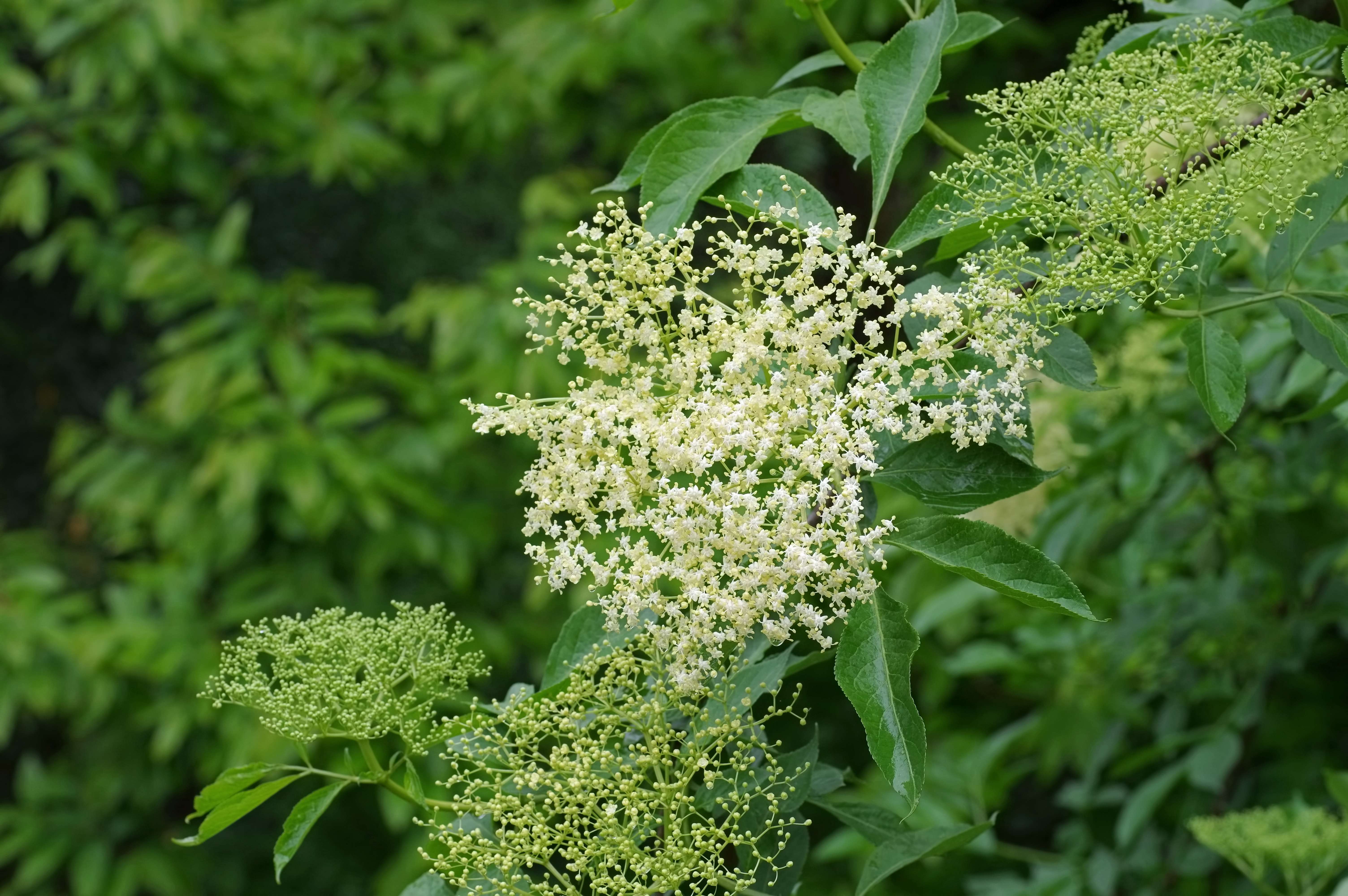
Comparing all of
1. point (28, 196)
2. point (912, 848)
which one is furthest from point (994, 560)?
point (28, 196)

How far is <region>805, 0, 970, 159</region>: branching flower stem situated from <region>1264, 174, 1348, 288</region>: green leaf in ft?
0.74

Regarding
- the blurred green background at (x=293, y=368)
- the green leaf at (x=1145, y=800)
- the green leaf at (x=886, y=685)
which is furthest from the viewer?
the blurred green background at (x=293, y=368)

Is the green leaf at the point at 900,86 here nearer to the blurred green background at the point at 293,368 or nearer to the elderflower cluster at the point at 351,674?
the elderflower cluster at the point at 351,674

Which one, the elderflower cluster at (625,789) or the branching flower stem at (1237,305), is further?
the branching flower stem at (1237,305)

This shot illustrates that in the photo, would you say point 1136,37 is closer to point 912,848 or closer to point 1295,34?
point 1295,34

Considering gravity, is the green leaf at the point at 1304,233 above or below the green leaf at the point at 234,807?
above

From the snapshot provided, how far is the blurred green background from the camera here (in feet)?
9.75

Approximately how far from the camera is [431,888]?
76cm

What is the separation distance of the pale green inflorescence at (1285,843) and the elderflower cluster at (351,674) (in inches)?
32.2

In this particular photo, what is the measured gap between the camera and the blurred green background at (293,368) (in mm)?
2971

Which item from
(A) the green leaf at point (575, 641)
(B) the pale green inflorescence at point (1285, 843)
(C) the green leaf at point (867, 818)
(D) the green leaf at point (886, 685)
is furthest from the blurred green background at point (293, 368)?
(D) the green leaf at point (886, 685)

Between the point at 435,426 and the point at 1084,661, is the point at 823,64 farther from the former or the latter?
the point at 435,426

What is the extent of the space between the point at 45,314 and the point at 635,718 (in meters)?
3.70

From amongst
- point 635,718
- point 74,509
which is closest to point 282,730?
point 635,718
